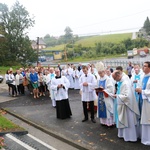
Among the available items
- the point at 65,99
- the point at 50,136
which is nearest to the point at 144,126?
the point at 50,136

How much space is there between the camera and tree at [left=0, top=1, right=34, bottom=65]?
35844mm

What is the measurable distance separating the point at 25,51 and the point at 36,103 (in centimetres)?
2510

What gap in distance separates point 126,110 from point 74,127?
7.86 ft

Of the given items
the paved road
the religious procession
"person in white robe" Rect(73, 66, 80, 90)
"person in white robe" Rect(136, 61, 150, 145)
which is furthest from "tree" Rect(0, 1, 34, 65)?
"person in white robe" Rect(136, 61, 150, 145)

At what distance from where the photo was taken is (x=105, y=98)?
7.30m

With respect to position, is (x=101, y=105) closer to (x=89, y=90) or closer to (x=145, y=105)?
(x=89, y=90)

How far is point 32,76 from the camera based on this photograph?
13633mm

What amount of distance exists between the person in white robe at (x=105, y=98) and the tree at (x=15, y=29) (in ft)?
97.3

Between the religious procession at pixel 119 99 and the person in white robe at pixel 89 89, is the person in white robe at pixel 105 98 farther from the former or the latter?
the person in white robe at pixel 89 89

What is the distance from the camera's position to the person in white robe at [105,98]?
7230 mm

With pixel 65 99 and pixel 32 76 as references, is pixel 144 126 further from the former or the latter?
pixel 32 76

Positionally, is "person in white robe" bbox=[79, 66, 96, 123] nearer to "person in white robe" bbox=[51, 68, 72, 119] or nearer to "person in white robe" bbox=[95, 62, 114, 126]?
"person in white robe" bbox=[95, 62, 114, 126]

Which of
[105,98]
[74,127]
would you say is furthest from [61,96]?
[105,98]

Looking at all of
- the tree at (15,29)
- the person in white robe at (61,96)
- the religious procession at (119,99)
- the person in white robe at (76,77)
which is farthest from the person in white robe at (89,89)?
the tree at (15,29)
